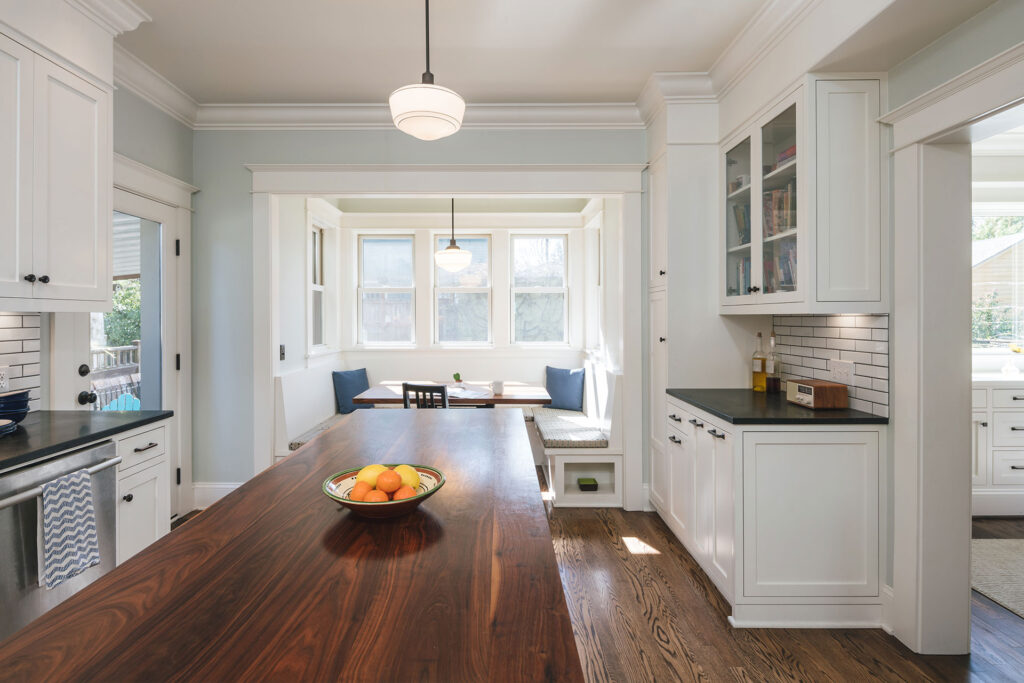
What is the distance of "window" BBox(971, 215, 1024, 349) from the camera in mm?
3746

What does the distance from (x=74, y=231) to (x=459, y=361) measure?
11.8 feet

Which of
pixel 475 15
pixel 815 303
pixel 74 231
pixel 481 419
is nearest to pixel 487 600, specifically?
pixel 481 419

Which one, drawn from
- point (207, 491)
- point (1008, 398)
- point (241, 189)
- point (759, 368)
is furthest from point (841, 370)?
point (207, 491)

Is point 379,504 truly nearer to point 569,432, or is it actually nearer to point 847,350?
point 847,350

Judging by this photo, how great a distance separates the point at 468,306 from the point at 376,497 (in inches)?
177

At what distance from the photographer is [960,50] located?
6.14 feet

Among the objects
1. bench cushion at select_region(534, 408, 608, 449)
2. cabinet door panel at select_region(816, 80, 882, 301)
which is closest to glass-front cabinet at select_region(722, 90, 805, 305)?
cabinet door panel at select_region(816, 80, 882, 301)

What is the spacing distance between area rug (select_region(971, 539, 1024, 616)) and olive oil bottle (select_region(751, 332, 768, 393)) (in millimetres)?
1340

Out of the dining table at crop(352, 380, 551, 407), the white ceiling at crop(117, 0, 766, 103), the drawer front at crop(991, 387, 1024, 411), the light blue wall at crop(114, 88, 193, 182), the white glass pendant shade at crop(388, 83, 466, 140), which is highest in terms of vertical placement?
the white ceiling at crop(117, 0, 766, 103)

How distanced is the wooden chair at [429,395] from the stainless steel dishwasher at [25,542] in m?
1.93

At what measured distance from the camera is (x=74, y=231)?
2.25m

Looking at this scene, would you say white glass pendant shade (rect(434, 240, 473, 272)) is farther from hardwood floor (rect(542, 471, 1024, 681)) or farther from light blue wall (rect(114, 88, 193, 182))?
hardwood floor (rect(542, 471, 1024, 681))

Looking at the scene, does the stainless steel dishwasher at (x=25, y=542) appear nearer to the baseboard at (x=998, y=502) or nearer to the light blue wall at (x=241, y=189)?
the light blue wall at (x=241, y=189)

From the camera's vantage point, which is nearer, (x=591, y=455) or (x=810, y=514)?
(x=810, y=514)
